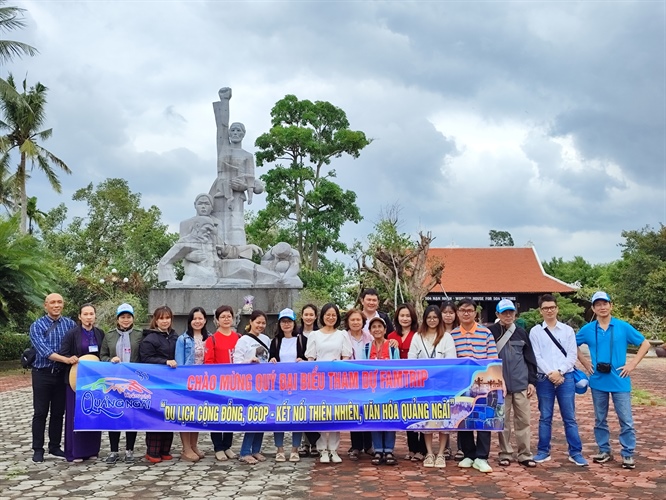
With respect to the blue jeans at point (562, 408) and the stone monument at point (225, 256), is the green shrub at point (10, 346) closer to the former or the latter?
the stone monument at point (225, 256)

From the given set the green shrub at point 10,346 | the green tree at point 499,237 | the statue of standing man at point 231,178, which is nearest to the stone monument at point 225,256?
the statue of standing man at point 231,178

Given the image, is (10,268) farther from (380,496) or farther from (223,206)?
(380,496)

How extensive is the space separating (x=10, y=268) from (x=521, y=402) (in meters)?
14.1

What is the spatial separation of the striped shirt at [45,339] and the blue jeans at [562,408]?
4.45 m

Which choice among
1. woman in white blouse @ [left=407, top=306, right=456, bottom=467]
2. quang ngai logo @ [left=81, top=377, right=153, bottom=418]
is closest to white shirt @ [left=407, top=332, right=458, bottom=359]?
woman in white blouse @ [left=407, top=306, right=456, bottom=467]

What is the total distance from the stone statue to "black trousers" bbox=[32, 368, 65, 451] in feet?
17.9

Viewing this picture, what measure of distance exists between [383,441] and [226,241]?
7.58 meters

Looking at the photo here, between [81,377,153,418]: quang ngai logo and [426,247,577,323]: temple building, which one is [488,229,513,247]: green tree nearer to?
[426,247,577,323]: temple building

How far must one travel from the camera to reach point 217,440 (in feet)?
20.6

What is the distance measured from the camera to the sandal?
19.6 feet

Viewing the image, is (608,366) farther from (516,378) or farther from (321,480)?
(321,480)

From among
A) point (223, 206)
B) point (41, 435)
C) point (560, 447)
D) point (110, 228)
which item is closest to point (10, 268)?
point (223, 206)

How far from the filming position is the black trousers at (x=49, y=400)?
6270mm

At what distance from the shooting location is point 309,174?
30.9 m
